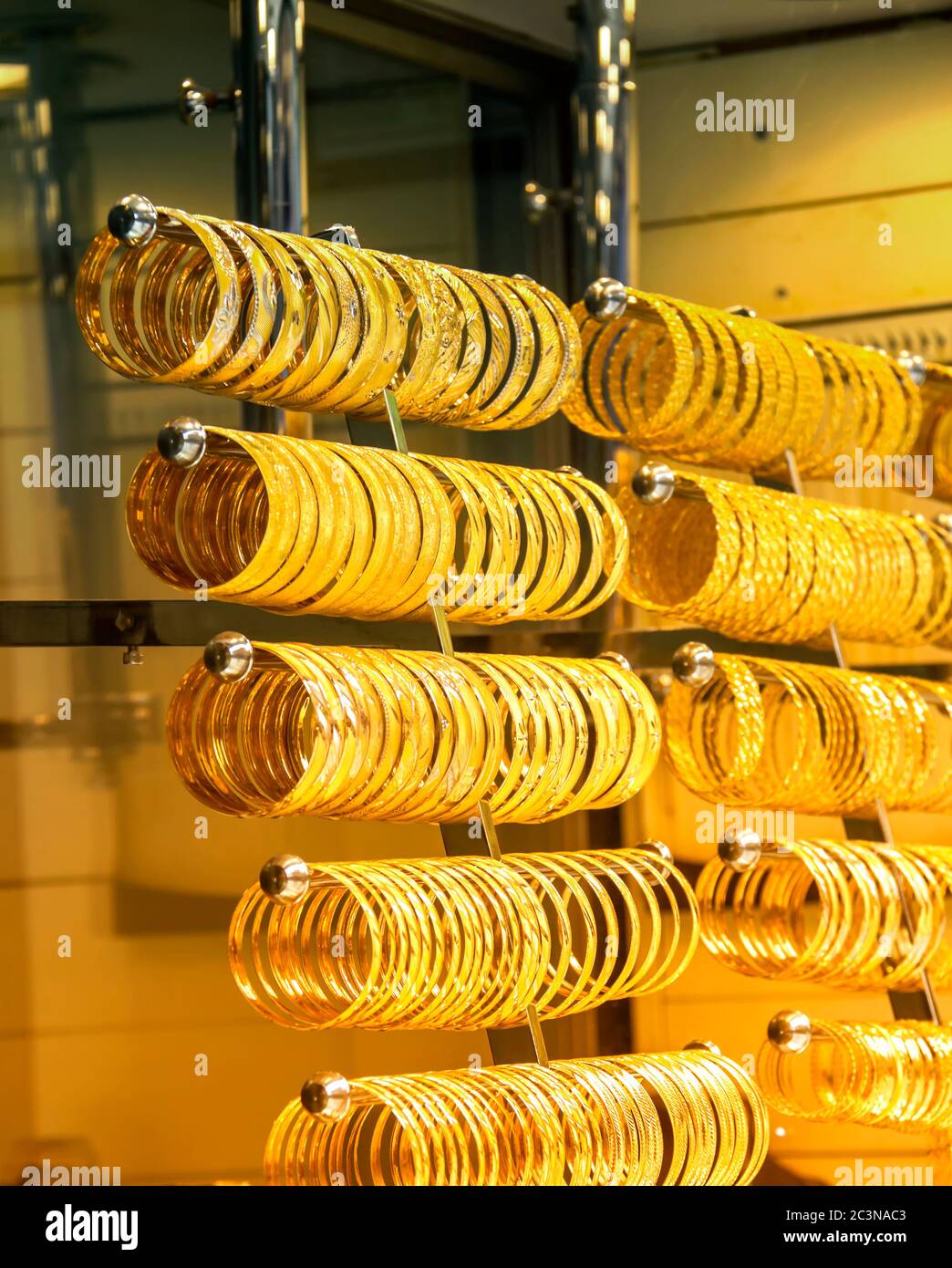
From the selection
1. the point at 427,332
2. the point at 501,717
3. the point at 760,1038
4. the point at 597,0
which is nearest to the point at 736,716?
the point at 501,717

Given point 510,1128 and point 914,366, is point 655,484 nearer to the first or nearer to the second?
point 914,366

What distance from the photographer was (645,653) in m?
4.30

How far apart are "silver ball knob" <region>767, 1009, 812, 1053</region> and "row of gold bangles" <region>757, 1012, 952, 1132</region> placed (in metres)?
0.08

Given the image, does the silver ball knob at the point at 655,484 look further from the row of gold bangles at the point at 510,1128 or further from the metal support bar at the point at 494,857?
the row of gold bangles at the point at 510,1128

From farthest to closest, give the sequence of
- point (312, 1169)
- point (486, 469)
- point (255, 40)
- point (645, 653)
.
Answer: point (645, 653)
point (255, 40)
point (486, 469)
point (312, 1169)

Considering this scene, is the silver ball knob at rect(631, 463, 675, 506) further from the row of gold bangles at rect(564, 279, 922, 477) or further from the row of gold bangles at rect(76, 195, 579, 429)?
the row of gold bangles at rect(76, 195, 579, 429)

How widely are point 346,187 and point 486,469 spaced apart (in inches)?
74.6

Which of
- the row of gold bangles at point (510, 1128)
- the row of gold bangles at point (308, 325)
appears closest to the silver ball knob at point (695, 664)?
the row of gold bangles at point (308, 325)

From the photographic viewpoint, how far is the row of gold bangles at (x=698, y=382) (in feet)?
10.8

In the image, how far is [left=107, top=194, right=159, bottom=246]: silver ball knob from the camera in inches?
95.2

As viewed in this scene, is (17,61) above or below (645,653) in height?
above

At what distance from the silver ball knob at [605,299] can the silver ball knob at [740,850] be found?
90cm

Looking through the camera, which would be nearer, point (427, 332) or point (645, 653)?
point (427, 332)

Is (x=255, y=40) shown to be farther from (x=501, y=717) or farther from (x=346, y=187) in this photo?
(x=501, y=717)
